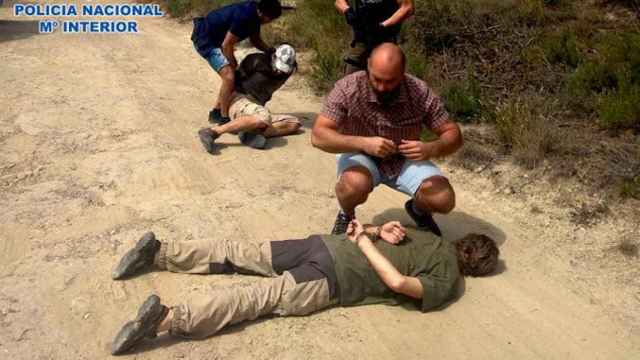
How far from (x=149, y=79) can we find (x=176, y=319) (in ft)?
17.4

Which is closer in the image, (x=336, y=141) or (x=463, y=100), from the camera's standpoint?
(x=336, y=141)

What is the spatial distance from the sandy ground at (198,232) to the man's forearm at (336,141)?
0.81m

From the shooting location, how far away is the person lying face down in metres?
3.32

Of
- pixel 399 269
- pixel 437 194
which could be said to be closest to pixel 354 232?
pixel 399 269

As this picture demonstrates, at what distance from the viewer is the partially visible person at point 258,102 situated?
5906 millimetres

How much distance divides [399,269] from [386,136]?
2.91 feet

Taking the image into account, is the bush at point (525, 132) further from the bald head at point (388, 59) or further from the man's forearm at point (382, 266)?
the man's forearm at point (382, 266)

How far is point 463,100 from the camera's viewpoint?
5984 mm

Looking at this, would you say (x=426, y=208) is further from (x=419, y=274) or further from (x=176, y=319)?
(x=176, y=319)

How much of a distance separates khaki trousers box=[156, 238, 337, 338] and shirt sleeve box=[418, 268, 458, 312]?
0.50 meters

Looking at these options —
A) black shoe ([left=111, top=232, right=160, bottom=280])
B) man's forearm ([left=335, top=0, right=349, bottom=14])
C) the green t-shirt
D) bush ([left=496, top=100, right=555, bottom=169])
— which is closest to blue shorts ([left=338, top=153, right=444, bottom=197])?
the green t-shirt

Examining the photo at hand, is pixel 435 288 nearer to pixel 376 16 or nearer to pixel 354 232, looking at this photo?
pixel 354 232

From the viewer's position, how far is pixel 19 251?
13.7 feet

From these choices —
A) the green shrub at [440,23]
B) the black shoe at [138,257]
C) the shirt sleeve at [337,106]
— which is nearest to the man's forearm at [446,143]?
the shirt sleeve at [337,106]
